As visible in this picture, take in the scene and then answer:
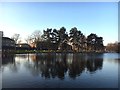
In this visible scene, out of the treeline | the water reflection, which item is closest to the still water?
the water reflection

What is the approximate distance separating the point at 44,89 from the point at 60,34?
1440 inches

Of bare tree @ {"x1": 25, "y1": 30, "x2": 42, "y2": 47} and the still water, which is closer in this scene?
the still water

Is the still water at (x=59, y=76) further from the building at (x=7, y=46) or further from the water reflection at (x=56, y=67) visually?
the building at (x=7, y=46)

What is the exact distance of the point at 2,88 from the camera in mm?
7500

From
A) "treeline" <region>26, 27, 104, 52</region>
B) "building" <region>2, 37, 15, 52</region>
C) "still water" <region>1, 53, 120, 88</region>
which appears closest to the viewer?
"still water" <region>1, 53, 120, 88</region>

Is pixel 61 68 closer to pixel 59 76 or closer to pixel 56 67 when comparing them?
pixel 56 67

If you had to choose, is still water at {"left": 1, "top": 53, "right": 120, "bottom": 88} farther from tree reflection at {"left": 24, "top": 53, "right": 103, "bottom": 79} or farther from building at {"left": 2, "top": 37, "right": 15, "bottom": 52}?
building at {"left": 2, "top": 37, "right": 15, "bottom": 52}

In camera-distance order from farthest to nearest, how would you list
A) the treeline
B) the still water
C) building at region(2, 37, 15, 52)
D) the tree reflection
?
the treeline, building at region(2, 37, 15, 52), the tree reflection, the still water

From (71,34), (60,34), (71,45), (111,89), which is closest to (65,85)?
(111,89)

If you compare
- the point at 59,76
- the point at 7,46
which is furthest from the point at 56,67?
the point at 7,46

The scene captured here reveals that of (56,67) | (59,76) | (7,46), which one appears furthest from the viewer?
(7,46)

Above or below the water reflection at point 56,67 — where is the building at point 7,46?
above

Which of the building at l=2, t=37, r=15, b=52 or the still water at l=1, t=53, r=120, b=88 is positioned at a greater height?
the building at l=2, t=37, r=15, b=52

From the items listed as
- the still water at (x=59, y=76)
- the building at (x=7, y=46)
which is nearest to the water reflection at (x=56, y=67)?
the still water at (x=59, y=76)
